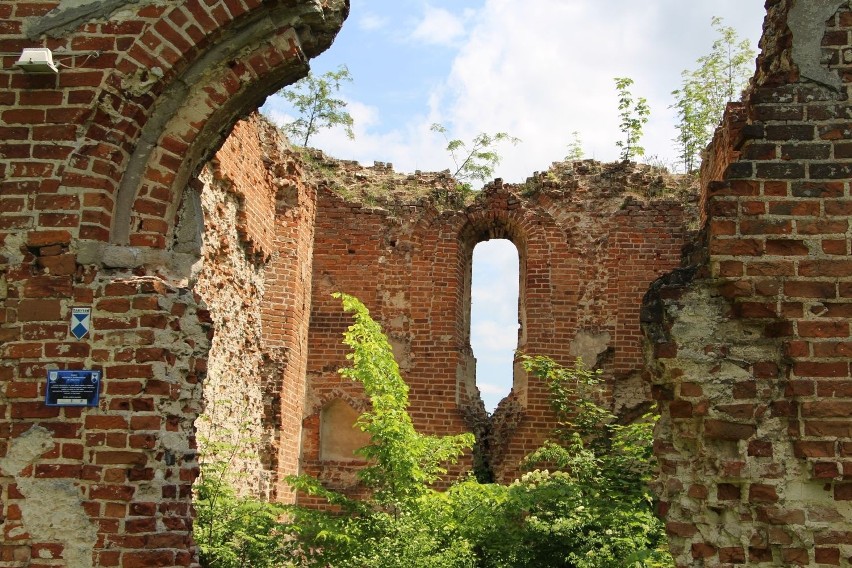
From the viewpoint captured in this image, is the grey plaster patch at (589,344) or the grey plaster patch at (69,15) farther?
the grey plaster patch at (589,344)

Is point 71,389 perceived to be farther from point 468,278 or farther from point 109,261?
point 468,278

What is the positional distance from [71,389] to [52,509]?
0.59 meters

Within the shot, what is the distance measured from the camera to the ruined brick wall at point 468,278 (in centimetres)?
1233

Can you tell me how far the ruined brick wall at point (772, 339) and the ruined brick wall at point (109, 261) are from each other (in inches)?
98.7

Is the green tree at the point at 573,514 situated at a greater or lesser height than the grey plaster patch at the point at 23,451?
lesser

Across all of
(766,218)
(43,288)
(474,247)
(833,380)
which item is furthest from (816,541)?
(474,247)

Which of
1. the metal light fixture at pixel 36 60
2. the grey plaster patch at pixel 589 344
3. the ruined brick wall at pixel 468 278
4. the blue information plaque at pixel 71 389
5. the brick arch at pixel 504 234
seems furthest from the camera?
the brick arch at pixel 504 234

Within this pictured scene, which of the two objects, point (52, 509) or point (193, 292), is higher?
point (193, 292)

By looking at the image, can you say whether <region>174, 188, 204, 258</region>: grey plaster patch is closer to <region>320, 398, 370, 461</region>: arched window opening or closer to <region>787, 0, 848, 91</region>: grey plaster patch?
<region>787, 0, 848, 91</region>: grey plaster patch

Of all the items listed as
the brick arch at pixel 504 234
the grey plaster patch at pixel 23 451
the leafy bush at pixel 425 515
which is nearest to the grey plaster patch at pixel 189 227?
the grey plaster patch at pixel 23 451

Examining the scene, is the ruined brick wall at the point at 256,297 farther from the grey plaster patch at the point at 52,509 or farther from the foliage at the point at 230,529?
the grey plaster patch at the point at 52,509

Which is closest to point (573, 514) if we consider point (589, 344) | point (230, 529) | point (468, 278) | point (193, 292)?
point (230, 529)

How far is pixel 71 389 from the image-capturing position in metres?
4.55

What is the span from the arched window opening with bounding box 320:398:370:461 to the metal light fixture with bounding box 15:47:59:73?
26.8ft
